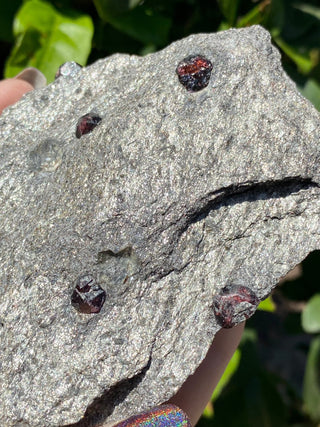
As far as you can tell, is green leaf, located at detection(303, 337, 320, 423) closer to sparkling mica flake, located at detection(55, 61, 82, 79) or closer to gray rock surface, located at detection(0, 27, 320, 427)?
gray rock surface, located at detection(0, 27, 320, 427)

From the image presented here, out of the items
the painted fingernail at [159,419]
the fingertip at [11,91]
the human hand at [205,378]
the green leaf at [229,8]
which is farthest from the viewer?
the green leaf at [229,8]

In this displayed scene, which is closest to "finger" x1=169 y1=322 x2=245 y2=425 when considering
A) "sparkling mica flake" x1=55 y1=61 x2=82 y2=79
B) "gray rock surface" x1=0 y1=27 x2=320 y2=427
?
"gray rock surface" x1=0 y1=27 x2=320 y2=427

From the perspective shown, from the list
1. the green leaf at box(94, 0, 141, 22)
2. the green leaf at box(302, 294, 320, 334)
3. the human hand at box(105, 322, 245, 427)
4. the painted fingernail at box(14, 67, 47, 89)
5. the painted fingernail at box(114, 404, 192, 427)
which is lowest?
the painted fingernail at box(114, 404, 192, 427)

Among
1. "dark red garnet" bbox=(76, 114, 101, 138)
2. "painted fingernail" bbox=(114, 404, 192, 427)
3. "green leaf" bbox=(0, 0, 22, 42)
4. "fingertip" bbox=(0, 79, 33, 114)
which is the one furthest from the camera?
"green leaf" bbox=(0, 0, 22, 42)

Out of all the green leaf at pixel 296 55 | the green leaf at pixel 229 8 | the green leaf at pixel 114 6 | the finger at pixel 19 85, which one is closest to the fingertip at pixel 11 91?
the finger at pixel 19 85

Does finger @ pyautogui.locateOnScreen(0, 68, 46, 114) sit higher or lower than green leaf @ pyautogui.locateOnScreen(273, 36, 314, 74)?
lower

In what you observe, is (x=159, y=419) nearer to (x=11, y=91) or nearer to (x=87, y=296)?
(x=87, y=296)

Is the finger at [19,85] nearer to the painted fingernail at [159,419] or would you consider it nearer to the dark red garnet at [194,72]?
the dark red garnet at [194,72]
